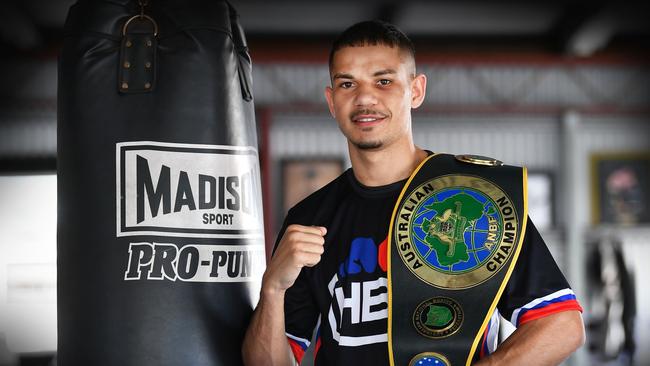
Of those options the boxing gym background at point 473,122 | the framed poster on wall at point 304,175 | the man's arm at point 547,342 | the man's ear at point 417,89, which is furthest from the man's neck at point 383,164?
the framed poster on wall at point 304,175

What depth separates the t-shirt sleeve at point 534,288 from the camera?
4.82ft

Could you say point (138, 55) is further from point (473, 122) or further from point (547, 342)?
point (473, 122)

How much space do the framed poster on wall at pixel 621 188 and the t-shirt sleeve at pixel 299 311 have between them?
9641mm

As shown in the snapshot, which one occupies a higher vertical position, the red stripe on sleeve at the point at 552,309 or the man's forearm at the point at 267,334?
the red stripe on sleeve at the point at 552,309

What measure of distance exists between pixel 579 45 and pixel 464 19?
1597 mm

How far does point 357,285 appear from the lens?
5.36 feet

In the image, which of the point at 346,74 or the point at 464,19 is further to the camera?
the point at 464,19

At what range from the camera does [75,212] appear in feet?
5.25

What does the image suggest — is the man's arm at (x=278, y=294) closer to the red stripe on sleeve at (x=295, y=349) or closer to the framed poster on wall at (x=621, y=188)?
the red stripe on sleeve at (x=295, y=349)

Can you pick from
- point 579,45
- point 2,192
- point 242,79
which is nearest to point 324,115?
point 579,45

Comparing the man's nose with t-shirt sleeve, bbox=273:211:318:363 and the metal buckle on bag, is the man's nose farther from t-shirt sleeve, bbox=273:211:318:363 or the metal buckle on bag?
the metal buckle on bag

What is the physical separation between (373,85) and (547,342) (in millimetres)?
664

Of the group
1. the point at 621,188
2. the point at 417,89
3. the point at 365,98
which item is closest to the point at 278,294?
the point at 365,98

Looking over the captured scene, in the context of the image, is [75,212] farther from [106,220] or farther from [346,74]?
[346,74]
